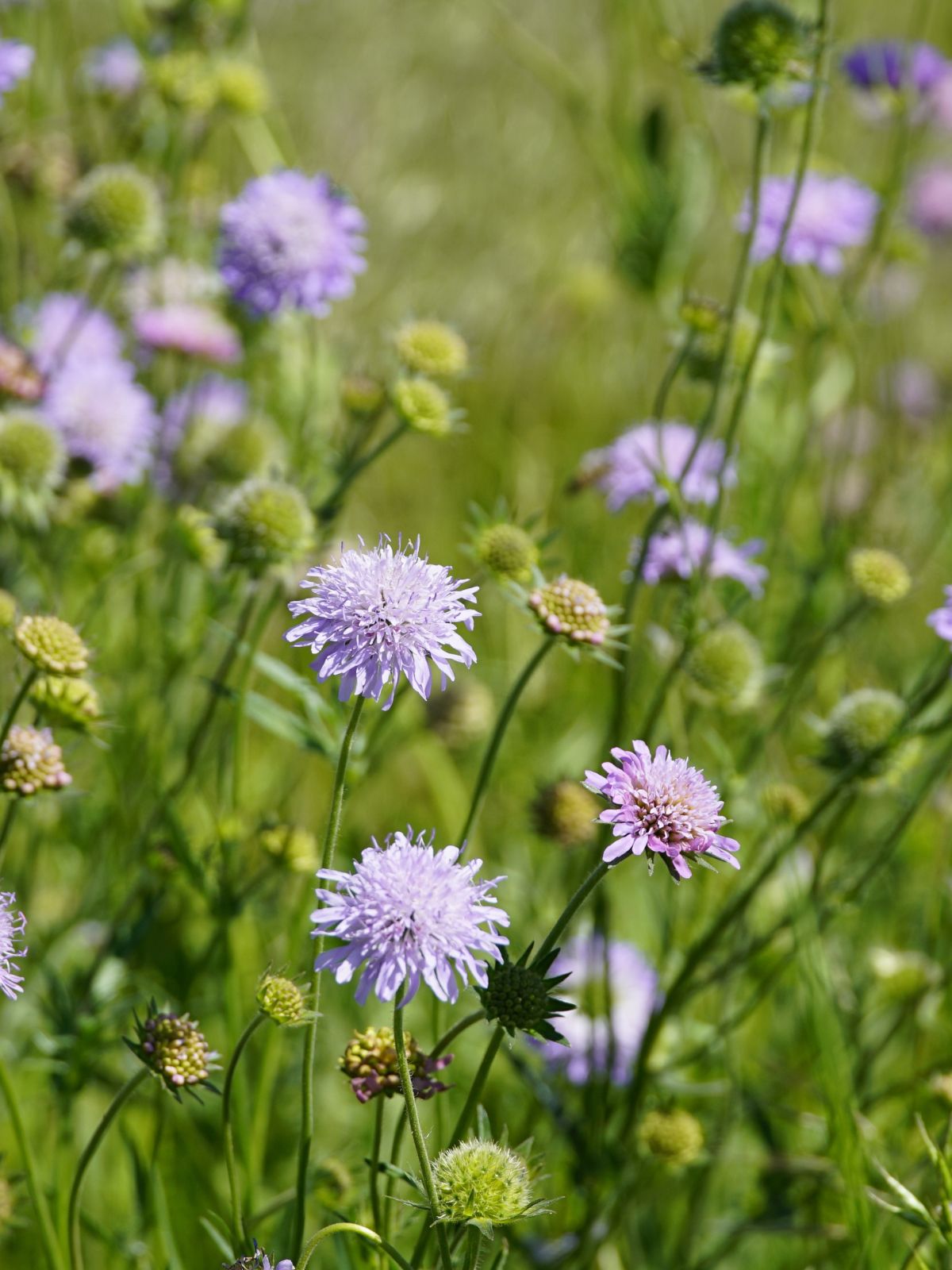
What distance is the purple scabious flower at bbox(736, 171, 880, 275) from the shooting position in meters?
2.65

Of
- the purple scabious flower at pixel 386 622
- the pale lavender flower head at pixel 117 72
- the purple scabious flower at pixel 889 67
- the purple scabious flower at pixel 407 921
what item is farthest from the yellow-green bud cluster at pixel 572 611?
the purple scabious flower at pixel 889 67

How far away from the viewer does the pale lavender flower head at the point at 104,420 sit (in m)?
2.61

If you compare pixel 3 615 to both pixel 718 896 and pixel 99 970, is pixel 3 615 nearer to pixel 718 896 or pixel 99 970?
pixel 99 970

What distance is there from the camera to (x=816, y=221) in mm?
2717

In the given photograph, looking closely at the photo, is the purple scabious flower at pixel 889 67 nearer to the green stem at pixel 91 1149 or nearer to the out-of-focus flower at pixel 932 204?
the out-of-focus flower at pixel 932 204

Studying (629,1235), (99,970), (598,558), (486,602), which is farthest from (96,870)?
(598,558)

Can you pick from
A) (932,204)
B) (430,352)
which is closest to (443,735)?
(430,352)

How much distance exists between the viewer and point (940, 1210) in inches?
57.1

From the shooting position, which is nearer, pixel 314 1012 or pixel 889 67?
pixel 314 1012

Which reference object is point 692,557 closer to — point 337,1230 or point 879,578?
point 879,578

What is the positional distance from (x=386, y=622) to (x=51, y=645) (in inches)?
19.0

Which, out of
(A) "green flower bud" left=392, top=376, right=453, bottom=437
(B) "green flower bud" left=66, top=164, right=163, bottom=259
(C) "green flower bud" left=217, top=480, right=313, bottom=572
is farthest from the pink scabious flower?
(C) "green flower bud" left=217, top=480, right=313, bottom=572

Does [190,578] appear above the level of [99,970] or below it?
above

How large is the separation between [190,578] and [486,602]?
89 centimetres
